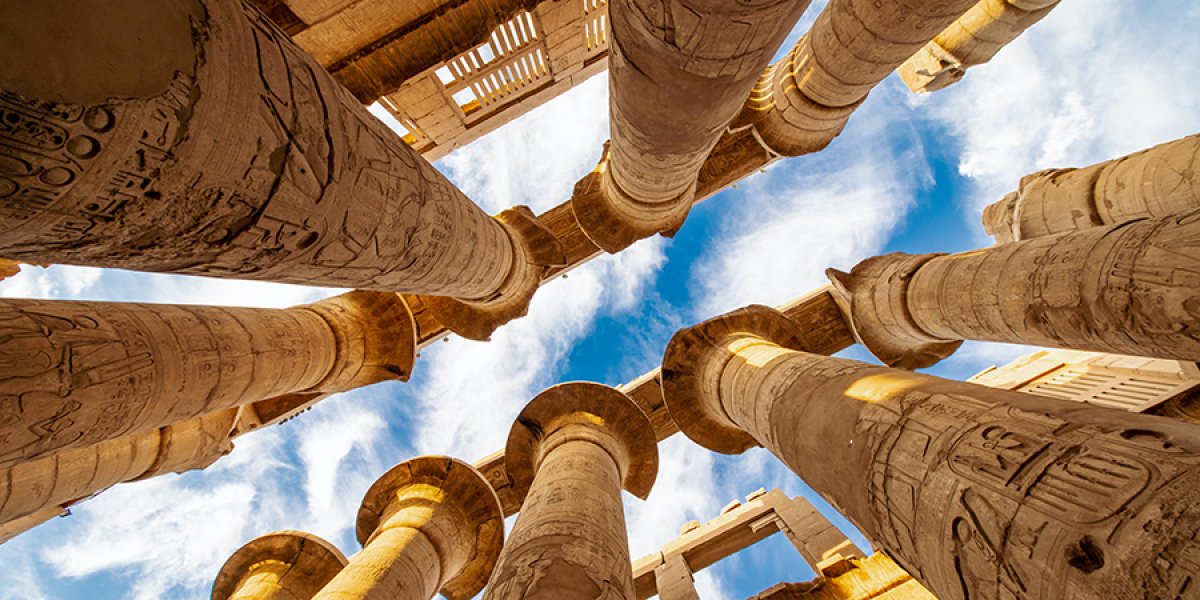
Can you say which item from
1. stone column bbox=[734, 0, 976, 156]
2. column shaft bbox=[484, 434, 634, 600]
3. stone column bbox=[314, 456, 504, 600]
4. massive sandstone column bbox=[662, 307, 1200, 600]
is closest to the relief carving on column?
massive sandstone column bbox=[662, 307, 1200, 600]

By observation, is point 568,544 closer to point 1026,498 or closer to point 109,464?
point 1026,498

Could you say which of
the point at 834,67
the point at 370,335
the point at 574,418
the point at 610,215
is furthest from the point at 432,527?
the point at 834,67

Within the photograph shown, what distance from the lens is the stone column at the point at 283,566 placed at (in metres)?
7.27

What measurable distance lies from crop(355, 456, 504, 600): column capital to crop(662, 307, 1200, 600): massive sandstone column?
17.5ft

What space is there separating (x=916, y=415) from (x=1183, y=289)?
1.46 metres

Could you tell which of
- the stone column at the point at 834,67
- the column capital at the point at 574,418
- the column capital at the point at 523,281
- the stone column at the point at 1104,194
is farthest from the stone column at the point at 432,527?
the stone column at the point at 1104,194

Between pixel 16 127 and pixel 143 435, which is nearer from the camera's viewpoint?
pixel 16 127

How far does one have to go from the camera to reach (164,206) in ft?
6.29

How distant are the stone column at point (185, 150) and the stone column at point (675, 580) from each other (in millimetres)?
8431

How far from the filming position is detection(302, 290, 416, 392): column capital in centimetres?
708

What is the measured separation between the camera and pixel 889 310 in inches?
256

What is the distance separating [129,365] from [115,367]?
0.49ft

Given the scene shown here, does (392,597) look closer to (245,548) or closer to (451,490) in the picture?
(451,490)

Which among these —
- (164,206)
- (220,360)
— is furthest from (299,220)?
(220,360)
